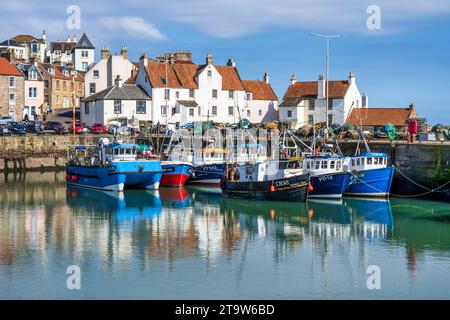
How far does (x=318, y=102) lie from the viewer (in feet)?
224

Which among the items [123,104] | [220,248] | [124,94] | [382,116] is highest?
[124,94]

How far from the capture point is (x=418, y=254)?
1077 inches

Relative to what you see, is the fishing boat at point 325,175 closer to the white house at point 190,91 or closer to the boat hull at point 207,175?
the boat hull at point 207,175

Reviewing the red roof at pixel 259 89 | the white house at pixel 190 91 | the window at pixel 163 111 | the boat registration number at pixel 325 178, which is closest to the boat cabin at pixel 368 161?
the boat registration number at pixel 325 178

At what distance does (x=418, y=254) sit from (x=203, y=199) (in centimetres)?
1791

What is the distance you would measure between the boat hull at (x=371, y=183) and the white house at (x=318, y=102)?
24360mm

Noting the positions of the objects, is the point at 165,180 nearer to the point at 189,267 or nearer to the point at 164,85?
the point at 164,85

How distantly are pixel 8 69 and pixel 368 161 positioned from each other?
4110 cm


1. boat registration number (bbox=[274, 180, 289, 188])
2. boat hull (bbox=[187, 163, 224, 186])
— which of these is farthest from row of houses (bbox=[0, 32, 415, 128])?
boat registration number (bbox=[274, 180, 289, 188])

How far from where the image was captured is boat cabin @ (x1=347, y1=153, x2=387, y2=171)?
41344 millimetres

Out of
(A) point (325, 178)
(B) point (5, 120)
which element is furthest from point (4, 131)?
(A) point (325, 178)

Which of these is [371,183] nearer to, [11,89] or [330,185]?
[330,185]

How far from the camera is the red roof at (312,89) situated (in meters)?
67.4

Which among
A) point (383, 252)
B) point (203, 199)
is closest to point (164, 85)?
point (203, 199)
